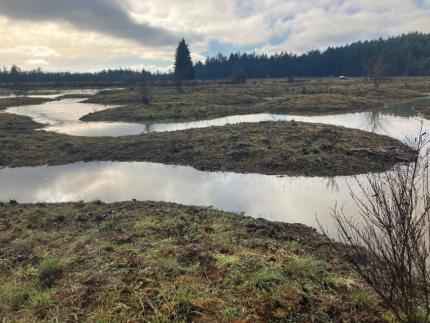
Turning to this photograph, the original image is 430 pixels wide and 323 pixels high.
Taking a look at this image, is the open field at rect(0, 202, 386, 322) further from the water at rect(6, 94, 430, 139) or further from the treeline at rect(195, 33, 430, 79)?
the treeline at rect(195, 33, 430, 79)

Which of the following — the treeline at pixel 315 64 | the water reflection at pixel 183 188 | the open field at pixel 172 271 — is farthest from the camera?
the treeline at pixel 315 64

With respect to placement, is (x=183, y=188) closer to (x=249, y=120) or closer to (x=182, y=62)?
(x=249, y=120)

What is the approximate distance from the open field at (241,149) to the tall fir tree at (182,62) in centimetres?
6708

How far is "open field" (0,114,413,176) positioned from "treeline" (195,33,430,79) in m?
102

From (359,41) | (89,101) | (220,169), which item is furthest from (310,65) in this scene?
(220,169)

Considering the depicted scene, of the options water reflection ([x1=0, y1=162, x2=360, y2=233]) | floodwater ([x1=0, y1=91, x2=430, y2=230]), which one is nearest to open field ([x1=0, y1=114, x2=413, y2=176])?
floodwater ([x1=0, y1=91, x2=430, y2=230])

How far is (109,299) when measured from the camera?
770cm

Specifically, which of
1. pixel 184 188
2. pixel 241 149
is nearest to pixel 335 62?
pixel 241 149

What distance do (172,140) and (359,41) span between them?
662 ft

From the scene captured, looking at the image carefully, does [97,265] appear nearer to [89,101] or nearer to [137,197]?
[137,197]

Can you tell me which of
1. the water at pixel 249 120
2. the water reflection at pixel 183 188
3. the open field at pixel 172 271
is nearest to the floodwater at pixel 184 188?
the water reflection at pixel 183 188

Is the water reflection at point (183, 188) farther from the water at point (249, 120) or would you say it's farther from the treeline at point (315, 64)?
the treeline at point (315, 64)

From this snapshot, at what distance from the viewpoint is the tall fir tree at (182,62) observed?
94.2m

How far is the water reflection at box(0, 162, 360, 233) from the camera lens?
15.9 meters
